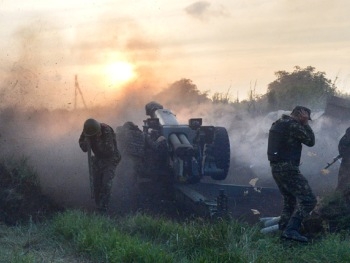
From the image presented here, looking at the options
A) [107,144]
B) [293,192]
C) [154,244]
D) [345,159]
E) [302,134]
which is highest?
[302,134]

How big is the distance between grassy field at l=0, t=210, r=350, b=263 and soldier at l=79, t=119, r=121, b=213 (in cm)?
145

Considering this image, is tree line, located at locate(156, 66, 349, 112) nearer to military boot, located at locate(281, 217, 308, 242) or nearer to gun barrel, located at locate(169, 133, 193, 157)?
gun barrel, located at locate(169, 133, 193, 157)

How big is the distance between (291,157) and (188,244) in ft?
7.10

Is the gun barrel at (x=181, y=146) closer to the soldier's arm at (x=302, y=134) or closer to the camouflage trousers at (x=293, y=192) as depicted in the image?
the camouflage trousers at (x=293, y=192)

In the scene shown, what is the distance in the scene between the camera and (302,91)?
24.5m

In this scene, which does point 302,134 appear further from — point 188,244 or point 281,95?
point 281,95

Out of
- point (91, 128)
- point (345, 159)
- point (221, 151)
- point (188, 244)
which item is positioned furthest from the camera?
point (221, 151)

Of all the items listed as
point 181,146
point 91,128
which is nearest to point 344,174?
point 181,146

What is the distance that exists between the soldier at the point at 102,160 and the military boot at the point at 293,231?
3.49 meters

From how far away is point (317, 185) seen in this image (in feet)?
41.8

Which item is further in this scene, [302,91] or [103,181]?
[302,91]

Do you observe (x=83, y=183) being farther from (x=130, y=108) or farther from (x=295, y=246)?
(x=130, y=108)

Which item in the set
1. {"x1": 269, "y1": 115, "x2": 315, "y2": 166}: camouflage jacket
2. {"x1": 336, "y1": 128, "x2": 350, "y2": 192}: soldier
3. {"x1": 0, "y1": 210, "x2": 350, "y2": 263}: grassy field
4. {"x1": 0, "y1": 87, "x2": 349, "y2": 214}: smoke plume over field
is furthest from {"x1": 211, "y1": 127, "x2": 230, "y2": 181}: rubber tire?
{"x1": 269, "y1": 115, "x2": 315, "y2": 166}: camouflage jacket

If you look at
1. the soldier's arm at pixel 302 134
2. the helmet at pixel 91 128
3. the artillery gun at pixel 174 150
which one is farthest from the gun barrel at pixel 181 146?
the soldier's arm at pixel 302 134
